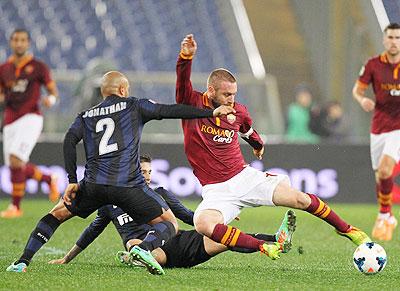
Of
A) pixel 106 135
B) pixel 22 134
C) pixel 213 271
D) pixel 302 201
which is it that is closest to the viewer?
pixel 106 135

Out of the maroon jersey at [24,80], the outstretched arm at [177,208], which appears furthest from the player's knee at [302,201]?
the maroon jersey at [24,80]

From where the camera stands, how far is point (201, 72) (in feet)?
67.8

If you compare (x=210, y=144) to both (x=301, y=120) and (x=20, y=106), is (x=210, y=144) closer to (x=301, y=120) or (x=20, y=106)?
(x=20, y=106)

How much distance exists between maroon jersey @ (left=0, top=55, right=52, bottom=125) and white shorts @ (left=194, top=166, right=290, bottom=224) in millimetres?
5374

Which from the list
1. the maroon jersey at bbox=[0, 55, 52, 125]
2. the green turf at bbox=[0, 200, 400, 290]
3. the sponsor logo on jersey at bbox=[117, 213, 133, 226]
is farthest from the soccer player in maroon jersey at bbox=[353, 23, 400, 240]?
the maroon jersey at bbox=[0, 55, 52, 125]

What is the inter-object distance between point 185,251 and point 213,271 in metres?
0.31

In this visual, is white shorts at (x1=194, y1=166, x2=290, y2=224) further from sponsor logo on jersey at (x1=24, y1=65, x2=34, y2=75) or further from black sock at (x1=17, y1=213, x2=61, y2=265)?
sponsor logo on jersey at (x1=24, y1=65, x2=34, y2=75)

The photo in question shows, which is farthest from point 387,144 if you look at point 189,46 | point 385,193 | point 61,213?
point 61,213

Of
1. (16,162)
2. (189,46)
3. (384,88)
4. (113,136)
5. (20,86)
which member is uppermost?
(20,86)

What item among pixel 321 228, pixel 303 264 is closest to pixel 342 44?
pixel 321 228

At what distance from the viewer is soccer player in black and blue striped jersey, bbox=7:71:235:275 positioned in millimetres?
7625

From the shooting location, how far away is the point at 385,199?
1138 centimetres

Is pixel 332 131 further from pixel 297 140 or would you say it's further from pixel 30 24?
pixel 30 24

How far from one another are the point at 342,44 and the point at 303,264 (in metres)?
11.6
